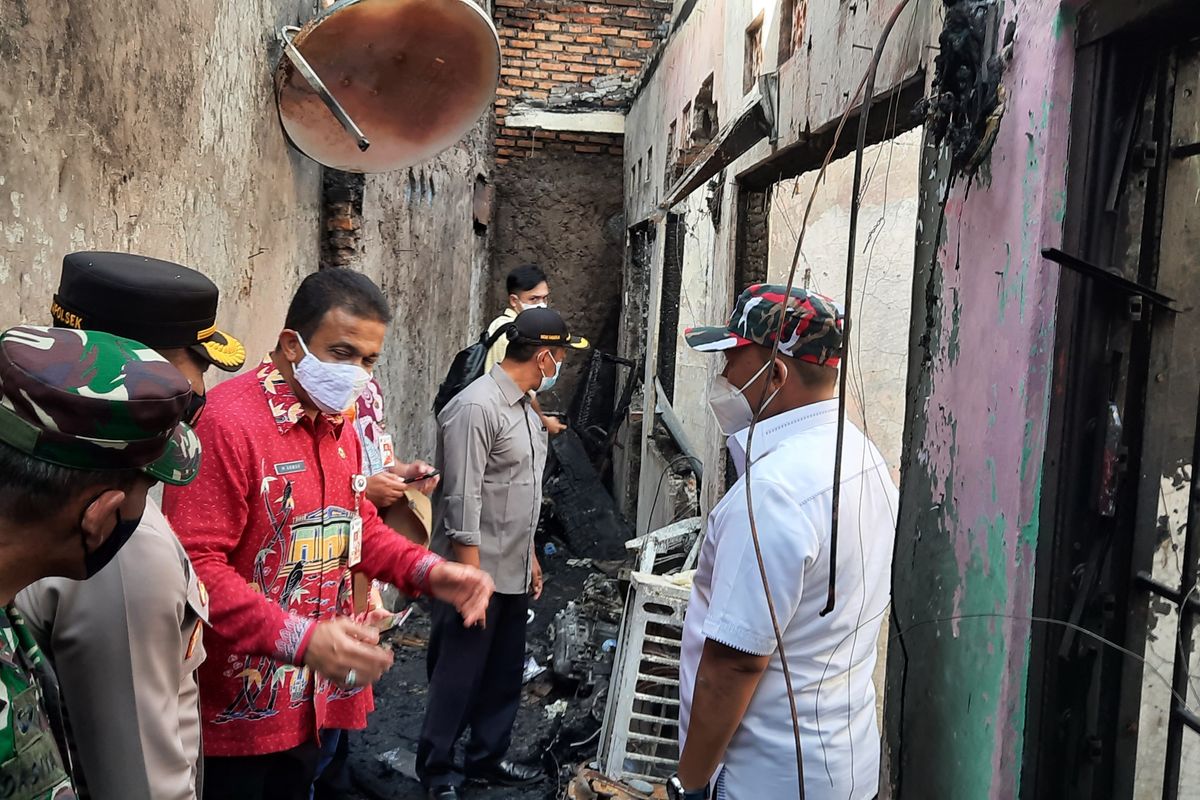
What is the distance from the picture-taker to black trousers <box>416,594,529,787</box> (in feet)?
11.9

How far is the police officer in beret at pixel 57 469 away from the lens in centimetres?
100

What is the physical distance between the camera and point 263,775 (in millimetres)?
2191

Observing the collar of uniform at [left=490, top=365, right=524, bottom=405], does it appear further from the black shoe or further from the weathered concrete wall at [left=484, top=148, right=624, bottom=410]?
the weathered concrete wall at [left=484, top=148, right=624, bottom=410]

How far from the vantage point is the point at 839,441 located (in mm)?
1514

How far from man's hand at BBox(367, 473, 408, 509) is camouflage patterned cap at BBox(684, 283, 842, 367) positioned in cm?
132

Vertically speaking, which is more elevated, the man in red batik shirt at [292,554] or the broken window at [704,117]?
the broken window at [704,117]

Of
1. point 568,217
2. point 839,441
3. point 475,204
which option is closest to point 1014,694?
point 839,441

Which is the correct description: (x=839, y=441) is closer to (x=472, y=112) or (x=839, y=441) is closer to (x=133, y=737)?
(x=133, y=737)

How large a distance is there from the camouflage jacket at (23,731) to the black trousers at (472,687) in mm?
2633

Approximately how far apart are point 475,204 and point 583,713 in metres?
6.12

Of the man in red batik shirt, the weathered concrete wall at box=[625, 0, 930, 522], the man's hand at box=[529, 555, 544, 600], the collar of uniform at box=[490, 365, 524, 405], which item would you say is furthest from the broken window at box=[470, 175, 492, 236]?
the man in red batik shirt

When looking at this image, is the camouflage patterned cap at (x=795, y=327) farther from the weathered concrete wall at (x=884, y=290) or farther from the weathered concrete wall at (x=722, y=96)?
the weathered concrete wall at (x=884, y=290)

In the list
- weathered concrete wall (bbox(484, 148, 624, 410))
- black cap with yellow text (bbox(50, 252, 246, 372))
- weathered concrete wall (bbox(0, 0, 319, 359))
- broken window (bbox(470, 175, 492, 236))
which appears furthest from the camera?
weathered concrete wall (bbox(484, 148, 624, 410))

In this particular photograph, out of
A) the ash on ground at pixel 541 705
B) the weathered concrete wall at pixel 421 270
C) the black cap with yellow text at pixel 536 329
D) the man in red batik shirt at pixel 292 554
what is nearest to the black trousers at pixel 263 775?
the man in red batik shirt at pixel 292 554
